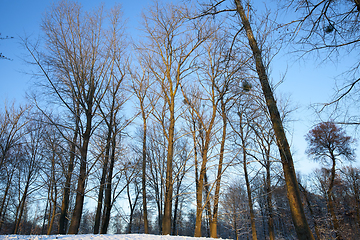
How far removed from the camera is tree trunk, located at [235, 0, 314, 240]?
3864 millimetres

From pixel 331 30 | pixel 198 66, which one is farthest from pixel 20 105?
pixel 331 30

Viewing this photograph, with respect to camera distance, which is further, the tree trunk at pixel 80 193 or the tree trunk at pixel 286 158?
the tree trunk at pixel 80 193

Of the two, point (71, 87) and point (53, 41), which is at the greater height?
point (53, 41)

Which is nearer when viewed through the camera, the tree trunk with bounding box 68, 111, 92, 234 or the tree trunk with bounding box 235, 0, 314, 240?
the tree trunk with bounding box 235, 0, 314, 240

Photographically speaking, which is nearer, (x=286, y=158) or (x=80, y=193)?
(x=286, y=158)

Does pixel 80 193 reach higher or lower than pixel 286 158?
lower

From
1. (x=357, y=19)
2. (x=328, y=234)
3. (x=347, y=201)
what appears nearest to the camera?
(x=357, y=19)

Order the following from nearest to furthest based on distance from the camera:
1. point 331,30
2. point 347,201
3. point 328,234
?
point 331,30 → point 328,234 → point 347,201

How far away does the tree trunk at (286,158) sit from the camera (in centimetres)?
386

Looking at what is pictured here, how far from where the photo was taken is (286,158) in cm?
412

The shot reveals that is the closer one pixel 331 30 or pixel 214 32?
pixel 331 30

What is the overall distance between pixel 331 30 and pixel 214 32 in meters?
5.84

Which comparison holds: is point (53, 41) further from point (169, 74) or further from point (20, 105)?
point (20, 105)

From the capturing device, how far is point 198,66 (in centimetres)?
962
